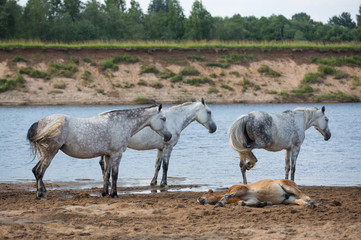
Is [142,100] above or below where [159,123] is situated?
below

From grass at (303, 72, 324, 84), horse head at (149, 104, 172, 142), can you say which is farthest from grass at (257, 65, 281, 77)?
horse head at (149, 104, 172, 142)

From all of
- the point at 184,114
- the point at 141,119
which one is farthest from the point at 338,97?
the point at 141,119

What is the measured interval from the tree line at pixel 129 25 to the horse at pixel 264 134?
4936 cm

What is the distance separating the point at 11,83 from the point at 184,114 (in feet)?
101

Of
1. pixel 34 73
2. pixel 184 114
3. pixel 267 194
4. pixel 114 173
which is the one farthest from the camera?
pixel 34 73

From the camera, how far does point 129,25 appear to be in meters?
71.6

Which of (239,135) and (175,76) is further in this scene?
(175,76)

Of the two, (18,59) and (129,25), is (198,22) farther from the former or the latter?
(18,59)

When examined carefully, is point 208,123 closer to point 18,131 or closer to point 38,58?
point 18,131

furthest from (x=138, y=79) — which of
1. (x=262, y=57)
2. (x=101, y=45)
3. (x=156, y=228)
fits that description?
(x=156, y=228)

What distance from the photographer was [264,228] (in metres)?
7.40

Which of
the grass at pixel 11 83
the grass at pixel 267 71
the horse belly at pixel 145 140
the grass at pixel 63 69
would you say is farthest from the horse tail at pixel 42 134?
the grass at pixel 267 71

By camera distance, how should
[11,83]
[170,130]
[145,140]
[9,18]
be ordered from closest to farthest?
[145,140] < [170,130] < [11,83] < [9,18]

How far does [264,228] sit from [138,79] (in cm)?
3773
